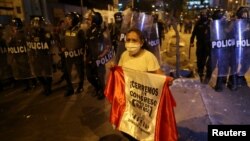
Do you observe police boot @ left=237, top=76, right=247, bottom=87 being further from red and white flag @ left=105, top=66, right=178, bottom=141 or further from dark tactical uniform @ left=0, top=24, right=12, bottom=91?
dark tactical uniform @ left=0, top=24, right=12, bottom=91

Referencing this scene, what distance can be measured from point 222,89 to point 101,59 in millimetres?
2927

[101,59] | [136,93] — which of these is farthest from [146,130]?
[101,59]

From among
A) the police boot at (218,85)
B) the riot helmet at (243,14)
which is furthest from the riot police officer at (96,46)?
the riot helmet at (243,14)

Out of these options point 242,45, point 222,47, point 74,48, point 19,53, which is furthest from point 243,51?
point 19,53

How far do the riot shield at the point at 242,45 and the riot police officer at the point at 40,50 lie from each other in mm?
4462

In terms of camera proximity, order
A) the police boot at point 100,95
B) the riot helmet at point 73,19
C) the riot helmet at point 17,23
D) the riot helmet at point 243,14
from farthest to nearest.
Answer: the riot helmet at point 17,23, the police boot at point 100,95, the riot helmet at point 73,19, the riot helmet at point 243,14

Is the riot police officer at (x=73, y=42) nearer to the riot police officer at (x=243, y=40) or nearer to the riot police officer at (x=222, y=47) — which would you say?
the riot police officer at (x=222, y=47)

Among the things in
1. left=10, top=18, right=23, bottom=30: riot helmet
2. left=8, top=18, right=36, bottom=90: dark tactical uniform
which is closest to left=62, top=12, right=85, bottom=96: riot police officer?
left=8, top=18, right=36, bottom=90: dark tactical uniform

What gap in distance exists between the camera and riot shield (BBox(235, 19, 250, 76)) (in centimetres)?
600

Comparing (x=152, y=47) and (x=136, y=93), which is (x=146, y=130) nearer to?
(x=136, y=93)

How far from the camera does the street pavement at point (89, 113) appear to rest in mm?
4637

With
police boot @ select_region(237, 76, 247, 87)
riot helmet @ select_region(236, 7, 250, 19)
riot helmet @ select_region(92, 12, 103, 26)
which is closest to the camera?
riot helmet @ select_region(92, 12, 103, 26)

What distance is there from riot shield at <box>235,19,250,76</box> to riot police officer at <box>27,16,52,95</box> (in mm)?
4462

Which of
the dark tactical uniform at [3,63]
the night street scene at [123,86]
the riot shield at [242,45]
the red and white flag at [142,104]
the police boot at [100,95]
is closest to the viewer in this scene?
the red and white flag at [142,104]
